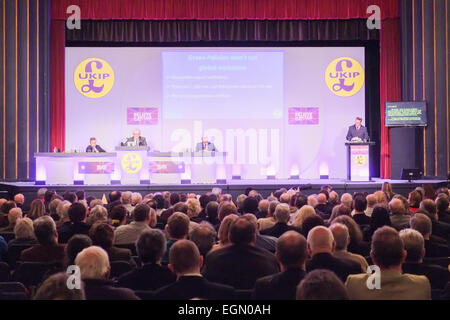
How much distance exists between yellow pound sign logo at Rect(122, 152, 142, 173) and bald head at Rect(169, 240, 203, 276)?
25.7ft

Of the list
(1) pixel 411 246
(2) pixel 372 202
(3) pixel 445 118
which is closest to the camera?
(1) pixel 411 246

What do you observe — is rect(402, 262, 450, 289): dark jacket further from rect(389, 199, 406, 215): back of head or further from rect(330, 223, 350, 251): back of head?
rect(389, 199, 406, 215): back of head

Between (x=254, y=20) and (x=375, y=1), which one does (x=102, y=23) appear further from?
(x=375, y=1)

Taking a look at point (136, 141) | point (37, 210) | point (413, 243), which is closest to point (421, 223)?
point (413, 243)

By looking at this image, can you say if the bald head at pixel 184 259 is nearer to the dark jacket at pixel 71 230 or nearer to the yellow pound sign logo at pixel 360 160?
the dark jacket at pixel 71 230

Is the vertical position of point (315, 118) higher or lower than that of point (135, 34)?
lower

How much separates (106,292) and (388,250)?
4.71ft

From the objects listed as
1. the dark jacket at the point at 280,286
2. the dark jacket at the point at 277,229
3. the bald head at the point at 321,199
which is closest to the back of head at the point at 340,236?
the dark jacket at the point at 280,286

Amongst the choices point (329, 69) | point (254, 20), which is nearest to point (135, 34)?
point (254, 20)

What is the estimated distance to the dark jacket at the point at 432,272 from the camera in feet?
11.2

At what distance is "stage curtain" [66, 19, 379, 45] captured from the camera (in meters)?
13.4

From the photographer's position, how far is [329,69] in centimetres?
1366

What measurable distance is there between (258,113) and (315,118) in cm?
143

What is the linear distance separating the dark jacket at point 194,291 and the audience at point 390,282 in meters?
0.62
